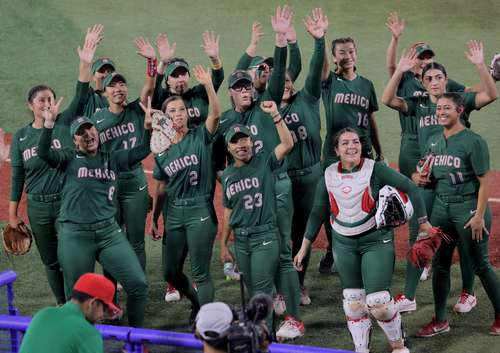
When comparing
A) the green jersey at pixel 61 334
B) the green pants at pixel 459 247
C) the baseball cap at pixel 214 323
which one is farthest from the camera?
the green pants at pixel 459 247

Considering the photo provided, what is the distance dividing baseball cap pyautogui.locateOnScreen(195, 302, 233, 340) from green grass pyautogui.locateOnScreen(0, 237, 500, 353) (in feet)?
10.1

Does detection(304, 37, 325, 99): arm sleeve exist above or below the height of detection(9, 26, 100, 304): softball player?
above

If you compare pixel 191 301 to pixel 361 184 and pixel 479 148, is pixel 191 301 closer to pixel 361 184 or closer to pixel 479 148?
pixel 361 184

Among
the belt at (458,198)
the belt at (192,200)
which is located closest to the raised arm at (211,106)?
the belt at (192,200)

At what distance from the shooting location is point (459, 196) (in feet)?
26.6

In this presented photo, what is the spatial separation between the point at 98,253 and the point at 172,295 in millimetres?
1512

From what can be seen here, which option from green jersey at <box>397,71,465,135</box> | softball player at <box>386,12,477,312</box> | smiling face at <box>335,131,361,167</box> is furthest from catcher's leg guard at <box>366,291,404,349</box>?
green jersey at <box>397,71,465,135</box>

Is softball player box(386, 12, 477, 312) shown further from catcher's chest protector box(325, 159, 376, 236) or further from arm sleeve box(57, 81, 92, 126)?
arm sleeve box(57, 81, 92, 126)

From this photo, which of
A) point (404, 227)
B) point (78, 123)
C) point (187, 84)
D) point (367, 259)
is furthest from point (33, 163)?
point (404, 227)

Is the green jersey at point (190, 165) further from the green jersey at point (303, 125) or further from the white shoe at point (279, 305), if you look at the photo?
the white shoe at point (279, 305)

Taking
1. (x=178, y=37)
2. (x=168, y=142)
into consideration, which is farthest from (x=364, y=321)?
(x=178, y=37)

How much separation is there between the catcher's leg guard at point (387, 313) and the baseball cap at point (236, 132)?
149cm

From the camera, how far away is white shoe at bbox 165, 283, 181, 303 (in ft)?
30.7

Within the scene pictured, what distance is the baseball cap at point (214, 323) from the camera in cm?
524
